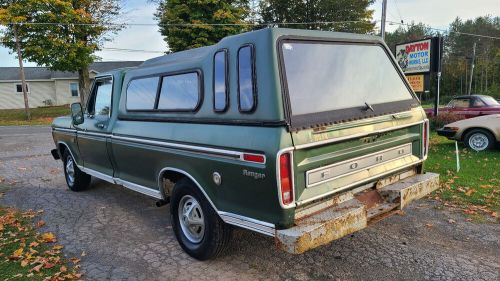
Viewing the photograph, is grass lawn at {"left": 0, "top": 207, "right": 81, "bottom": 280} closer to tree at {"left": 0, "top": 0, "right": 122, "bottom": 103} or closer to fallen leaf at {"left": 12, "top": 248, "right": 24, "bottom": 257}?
fallen leaf at {"left": 12, "top": 248, "right": 24, "bottom": 257}

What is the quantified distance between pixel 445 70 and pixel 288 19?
3127 cm

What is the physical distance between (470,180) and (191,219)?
509cm

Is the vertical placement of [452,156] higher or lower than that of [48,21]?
lower

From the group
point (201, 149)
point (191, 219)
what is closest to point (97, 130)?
point (191, 219)

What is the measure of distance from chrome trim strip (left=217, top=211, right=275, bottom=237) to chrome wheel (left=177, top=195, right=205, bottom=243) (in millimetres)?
550

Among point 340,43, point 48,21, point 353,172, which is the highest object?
point 48,21

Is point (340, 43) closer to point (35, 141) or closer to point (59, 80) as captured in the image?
point (35, 141)

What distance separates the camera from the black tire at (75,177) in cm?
686

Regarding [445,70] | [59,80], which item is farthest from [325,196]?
[445,70]

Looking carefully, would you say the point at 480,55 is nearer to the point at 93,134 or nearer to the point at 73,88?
the point at 73,88

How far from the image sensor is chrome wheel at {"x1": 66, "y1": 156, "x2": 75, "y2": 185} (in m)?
6.98

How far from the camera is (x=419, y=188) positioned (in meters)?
4.02

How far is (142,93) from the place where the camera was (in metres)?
4.80

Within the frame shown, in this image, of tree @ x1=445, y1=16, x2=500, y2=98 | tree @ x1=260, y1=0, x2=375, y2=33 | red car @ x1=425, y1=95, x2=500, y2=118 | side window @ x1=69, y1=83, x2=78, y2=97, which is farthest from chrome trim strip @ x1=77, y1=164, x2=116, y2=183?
tree @ x1=445, y1=16, x2=500, y2=98
